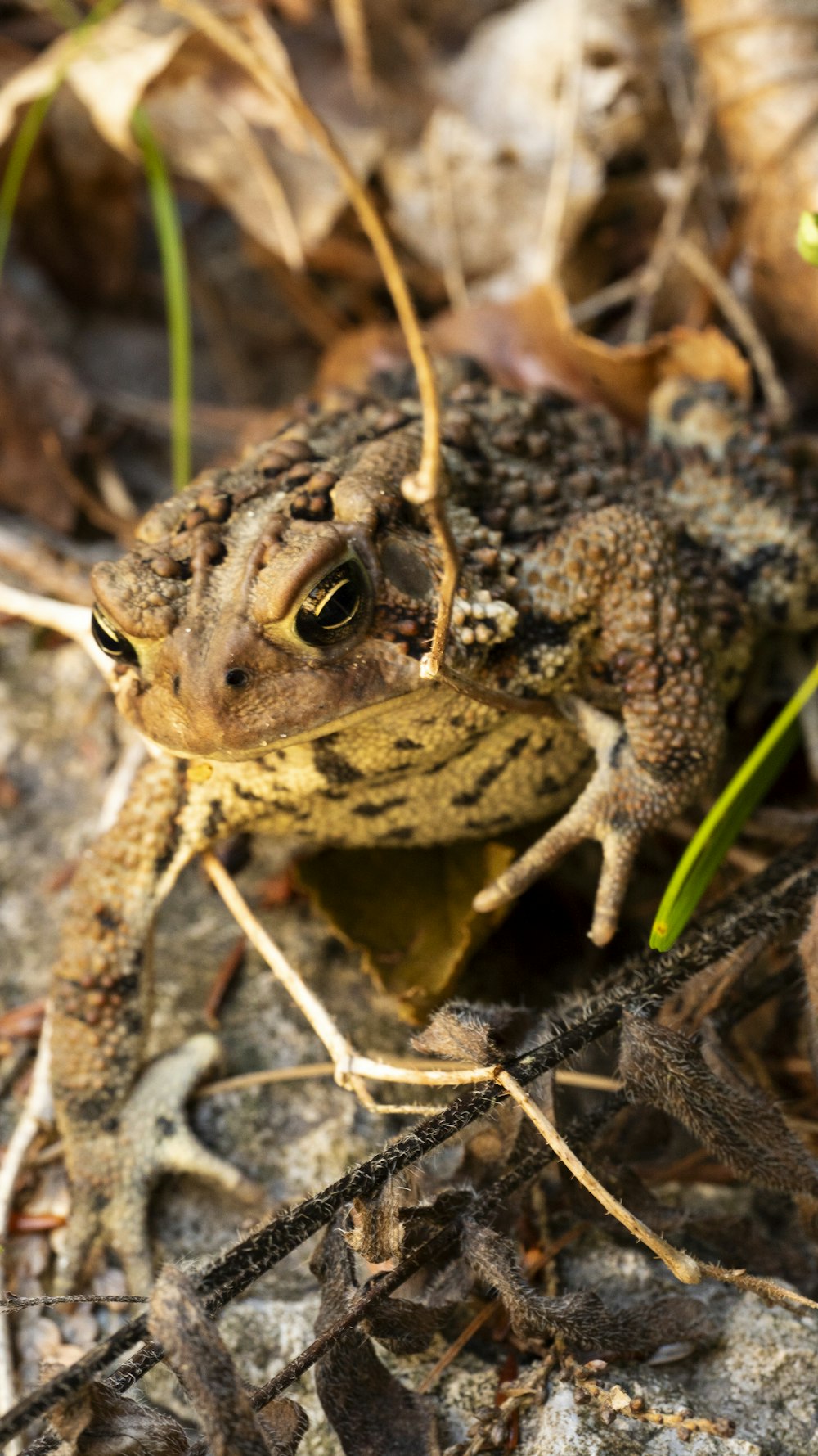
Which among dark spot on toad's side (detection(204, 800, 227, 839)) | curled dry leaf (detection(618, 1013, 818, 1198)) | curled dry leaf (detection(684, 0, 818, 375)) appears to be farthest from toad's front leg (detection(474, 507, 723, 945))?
curled dry leaf (detection(684, 0, 818, 375))

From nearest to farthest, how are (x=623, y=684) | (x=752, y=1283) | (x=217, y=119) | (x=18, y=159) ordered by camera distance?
(x=752, y=1283) < (x=623, y=684) < (x=18, y=159) < (x=217, y=119)

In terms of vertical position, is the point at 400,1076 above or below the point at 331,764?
below

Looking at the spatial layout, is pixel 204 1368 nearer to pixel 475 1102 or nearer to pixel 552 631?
pixel 475 1102

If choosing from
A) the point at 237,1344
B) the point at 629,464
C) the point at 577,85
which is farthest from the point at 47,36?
the point at 237,1344

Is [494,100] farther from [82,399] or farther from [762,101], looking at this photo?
[82,399]

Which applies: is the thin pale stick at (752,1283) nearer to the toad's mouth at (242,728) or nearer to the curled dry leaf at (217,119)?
the toad's mouth at (242,728)

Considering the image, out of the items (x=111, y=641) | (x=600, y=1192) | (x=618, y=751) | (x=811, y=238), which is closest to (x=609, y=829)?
(x=618, y=751)

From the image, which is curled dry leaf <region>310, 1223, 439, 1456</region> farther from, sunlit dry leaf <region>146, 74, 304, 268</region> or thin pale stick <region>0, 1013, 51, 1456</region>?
sunlit dry leaf <region>146, 74, 304, 268</region>
